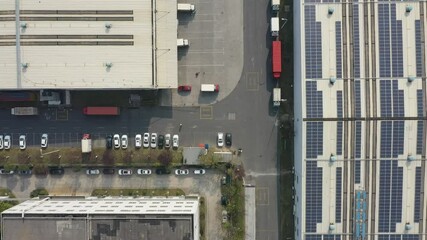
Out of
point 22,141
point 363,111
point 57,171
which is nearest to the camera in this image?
point 363,111

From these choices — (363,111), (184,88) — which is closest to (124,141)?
(184,88)

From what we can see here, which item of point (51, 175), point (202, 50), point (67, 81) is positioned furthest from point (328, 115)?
point (51, 175)

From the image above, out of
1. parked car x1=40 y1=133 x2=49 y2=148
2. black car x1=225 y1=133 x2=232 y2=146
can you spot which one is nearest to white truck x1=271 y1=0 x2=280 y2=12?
black car x1=225 y1=133 x2=232 y2=146

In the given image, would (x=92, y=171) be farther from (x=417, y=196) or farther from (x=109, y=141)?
(x=417, y=196)

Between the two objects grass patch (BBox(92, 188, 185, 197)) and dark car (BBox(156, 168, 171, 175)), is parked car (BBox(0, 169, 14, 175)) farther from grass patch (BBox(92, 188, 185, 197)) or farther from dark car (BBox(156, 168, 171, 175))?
dark car (BBox(156, 168, 171, 175))

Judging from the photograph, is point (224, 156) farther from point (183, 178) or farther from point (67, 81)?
point (67, 81)

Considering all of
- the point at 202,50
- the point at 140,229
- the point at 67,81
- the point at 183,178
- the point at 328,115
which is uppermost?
the point at 202,50
